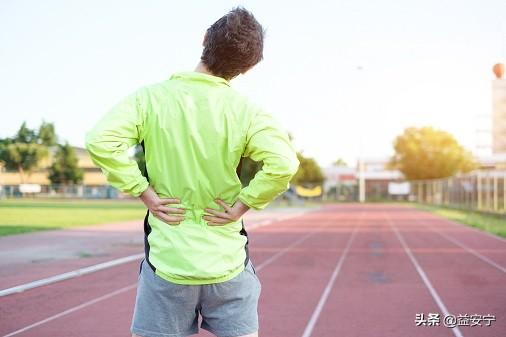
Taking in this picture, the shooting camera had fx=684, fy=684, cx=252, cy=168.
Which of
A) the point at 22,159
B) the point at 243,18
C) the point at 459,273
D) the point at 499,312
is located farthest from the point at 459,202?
the point at 243,18

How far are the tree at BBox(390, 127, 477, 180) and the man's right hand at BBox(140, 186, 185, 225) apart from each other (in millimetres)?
77500

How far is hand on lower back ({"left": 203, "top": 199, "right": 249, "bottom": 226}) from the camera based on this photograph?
206cm

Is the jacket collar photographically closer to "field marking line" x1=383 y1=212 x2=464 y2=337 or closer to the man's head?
the man's head

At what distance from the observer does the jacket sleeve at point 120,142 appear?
1.97 m

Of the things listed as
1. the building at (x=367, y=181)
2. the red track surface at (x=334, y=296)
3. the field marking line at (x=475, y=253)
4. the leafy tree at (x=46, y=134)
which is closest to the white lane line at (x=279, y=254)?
the red track surface at (x=334, y=296)

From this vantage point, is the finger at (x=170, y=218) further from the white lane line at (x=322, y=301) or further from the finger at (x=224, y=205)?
the white lane line at (x=322, y=301)

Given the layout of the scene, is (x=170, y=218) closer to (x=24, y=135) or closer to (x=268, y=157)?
(x=268, y=157)

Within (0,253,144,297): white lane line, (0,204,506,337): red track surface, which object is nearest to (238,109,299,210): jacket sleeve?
(0,204,506,337): red track surface

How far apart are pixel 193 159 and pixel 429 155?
7853 cm

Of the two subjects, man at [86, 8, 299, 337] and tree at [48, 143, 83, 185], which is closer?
man at [86, 8, 299, 337]

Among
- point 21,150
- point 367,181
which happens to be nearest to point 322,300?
point 21,150

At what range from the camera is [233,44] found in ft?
6.94

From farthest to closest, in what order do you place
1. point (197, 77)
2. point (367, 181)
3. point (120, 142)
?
point (367, 181) → point (197, 77) → point (120, 142)

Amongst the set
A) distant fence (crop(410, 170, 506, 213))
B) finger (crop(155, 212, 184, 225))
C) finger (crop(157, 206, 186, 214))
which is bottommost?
distant fence (crop(410, 170, 506, 213))
